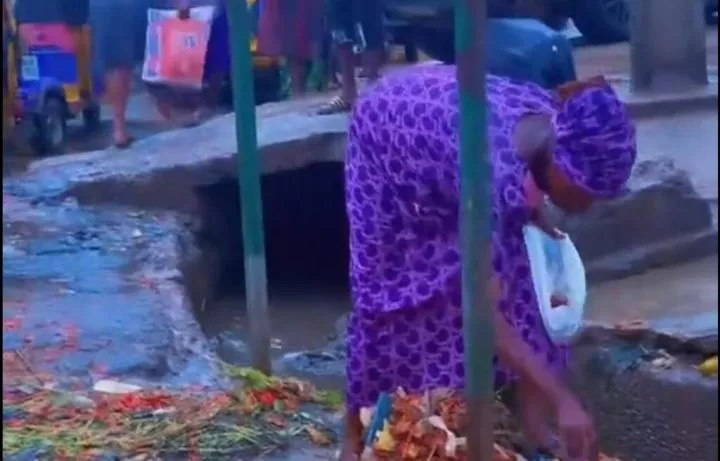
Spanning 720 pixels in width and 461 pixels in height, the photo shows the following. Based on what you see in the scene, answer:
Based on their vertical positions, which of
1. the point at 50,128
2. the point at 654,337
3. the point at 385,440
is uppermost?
the point at 385,440

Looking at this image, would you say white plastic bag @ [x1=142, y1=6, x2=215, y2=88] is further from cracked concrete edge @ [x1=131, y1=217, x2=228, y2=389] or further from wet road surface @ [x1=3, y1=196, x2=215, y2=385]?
cracked concrete edge @ [x1=131, y1=217, x2=228, y2=389]

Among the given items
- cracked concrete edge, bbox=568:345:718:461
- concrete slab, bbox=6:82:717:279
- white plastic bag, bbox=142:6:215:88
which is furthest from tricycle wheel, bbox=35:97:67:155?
cracked concrete edge, bbox=568:345:718:461

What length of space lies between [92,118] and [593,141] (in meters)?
8.62

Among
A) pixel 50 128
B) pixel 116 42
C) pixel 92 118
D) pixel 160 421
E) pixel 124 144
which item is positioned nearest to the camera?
pixel 160 421

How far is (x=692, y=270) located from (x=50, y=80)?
18.6ft

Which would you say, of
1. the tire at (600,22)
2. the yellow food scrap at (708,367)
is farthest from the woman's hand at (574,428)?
the tire at (600,22)

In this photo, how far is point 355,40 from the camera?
7133 mm

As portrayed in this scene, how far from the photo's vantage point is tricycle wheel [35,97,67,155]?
9898mm

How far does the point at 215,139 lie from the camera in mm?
6688

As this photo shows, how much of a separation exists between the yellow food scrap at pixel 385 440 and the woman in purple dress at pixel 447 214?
95mm

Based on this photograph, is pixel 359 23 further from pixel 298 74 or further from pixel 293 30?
pixel 298 74

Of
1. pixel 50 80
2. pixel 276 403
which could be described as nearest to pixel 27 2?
pixel 50 80

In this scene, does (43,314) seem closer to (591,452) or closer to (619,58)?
(591,452)

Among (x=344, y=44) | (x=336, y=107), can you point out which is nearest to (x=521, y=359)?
(x=336, y=107)
